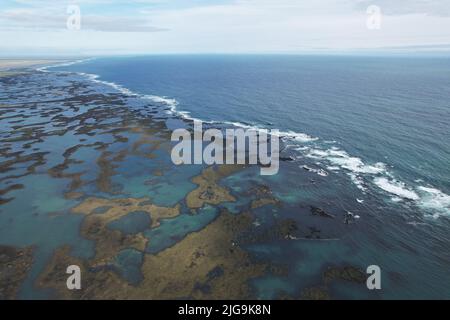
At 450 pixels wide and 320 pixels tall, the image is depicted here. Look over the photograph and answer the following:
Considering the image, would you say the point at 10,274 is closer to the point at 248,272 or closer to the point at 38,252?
the point at 38,252

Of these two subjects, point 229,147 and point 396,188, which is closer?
point 396,188

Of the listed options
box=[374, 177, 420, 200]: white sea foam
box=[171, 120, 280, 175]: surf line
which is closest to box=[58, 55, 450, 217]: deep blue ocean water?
box=[374, 177, 420, 200]: white sea foam

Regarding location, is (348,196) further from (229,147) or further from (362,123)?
(362,123)

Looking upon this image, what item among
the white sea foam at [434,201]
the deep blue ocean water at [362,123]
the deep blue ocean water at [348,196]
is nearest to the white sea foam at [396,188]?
the deep blue ocean water at [362,123]

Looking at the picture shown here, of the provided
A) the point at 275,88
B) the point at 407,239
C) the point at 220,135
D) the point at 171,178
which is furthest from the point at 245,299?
the point at 275,88

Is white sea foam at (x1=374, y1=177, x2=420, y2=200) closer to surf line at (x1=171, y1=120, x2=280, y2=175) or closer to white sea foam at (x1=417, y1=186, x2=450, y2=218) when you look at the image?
white sea foam at (x1=417, y1=186, x2=450, y2=218)

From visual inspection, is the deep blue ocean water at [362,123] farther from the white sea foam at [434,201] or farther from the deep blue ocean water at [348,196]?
the deep blue ocean water at [348,196]

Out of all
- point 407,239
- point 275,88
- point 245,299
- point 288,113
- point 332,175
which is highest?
point 275,88

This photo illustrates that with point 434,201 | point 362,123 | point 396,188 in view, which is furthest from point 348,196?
point 362,123
